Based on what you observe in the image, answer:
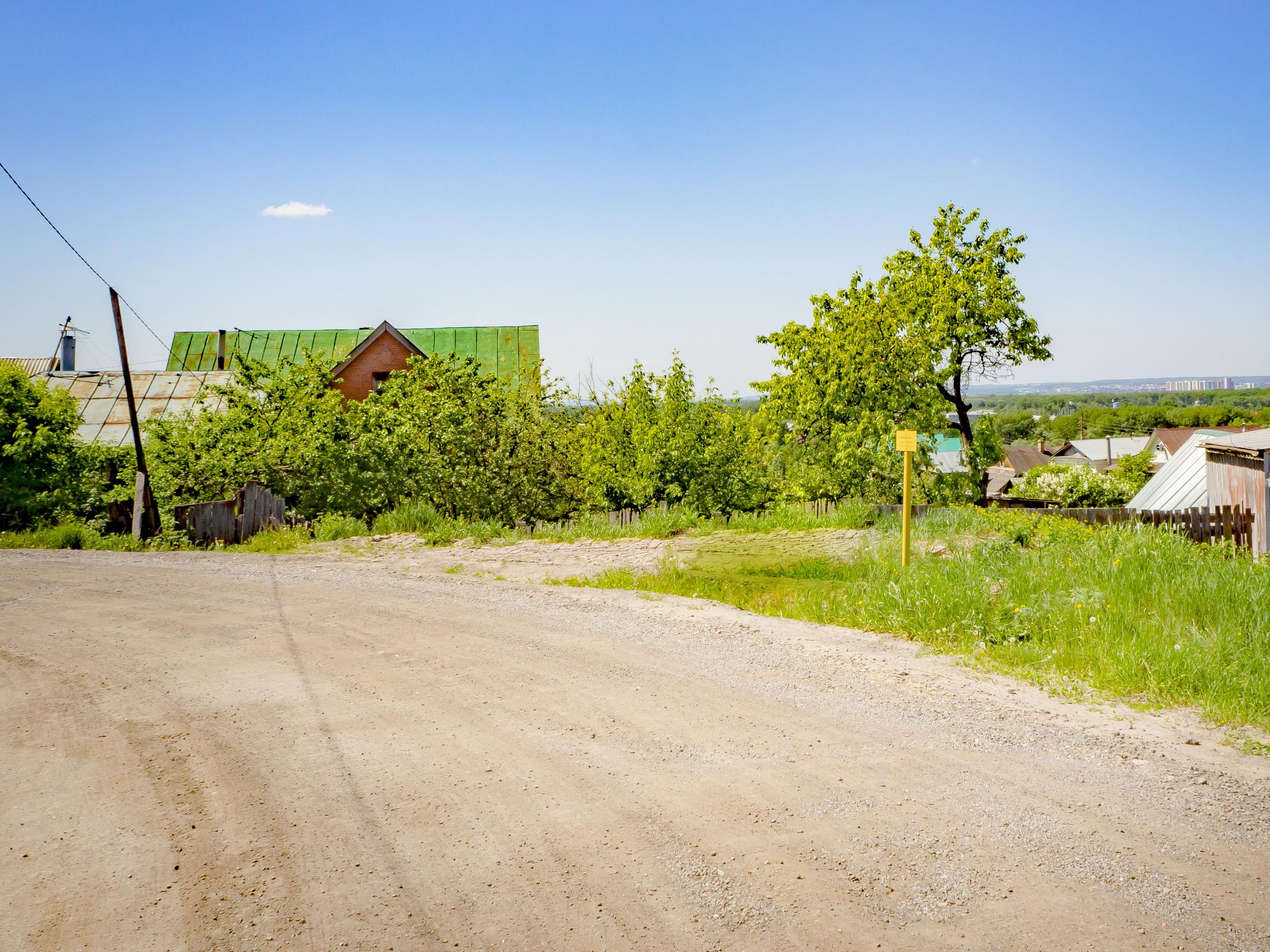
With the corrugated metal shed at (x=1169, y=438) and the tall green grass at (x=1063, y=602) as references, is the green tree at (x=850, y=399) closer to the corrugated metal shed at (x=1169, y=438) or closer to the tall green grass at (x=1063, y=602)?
the tall green grass at (x=1063, y=602)

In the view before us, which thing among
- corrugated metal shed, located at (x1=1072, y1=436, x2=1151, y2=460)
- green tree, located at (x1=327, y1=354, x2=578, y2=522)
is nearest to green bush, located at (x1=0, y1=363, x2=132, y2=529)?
green tree, located at (x1=327, y1=354, x2=578, y2=522)

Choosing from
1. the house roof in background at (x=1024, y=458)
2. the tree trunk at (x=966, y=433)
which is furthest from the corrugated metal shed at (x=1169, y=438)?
the tree trunk at (x=966, y=433)

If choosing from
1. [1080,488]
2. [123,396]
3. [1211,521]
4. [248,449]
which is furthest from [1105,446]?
[248,449]

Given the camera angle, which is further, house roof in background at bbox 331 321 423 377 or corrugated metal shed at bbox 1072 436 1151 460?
corrugated metal shed at bbox 1072 436 1151 460

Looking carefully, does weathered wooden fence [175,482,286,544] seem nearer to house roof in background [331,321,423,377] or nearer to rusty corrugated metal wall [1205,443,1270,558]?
house roof in background [331,321,423,377]

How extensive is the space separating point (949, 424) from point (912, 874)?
2631 cm

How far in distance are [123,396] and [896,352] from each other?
2417 cm

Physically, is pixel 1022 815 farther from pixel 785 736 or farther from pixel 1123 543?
pixel 1123 543

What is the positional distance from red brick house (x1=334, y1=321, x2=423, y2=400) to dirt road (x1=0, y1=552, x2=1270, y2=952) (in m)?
26.1

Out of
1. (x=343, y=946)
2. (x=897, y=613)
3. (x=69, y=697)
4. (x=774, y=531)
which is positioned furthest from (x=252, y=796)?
(x=774, y=531)

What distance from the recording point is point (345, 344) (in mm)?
37406

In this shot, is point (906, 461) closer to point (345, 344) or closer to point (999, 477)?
point (345, 344)

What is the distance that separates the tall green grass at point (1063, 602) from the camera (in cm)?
667

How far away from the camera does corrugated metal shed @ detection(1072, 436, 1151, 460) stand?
4983 inches
